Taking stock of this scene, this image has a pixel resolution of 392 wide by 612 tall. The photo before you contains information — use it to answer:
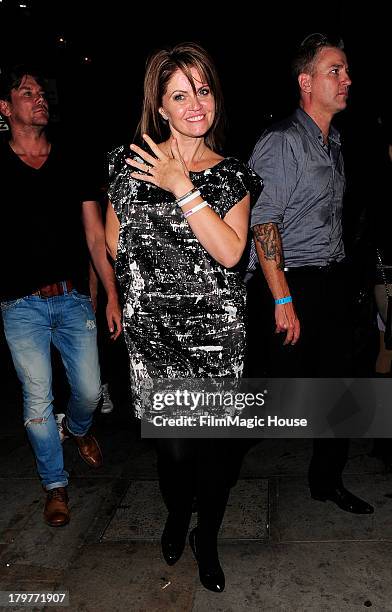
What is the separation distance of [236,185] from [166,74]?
0.51 meters

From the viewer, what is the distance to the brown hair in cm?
232

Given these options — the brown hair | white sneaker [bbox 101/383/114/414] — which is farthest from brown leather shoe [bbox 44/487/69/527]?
the brown hair

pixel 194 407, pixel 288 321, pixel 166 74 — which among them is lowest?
pixel 194 407

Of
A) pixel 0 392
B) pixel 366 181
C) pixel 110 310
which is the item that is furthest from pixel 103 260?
pixel 0 392

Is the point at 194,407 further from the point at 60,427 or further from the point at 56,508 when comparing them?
the point at 60,427

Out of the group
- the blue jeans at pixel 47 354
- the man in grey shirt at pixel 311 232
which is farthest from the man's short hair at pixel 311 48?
the blue jeans at pixel 47 354

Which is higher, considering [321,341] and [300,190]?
[300,190]

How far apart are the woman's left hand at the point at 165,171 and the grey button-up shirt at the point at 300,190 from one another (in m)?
0.81

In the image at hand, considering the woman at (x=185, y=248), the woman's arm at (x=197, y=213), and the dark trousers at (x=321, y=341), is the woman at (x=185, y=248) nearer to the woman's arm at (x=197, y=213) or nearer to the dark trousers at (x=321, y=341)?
the woman's arm at (x=197, y=213)

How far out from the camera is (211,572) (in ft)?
8.24

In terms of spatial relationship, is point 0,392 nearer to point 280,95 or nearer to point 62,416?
point 62,416

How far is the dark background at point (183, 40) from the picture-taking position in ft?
48.1

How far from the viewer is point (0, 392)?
5238mm

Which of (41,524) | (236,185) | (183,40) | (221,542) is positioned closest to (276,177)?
(236,185)
